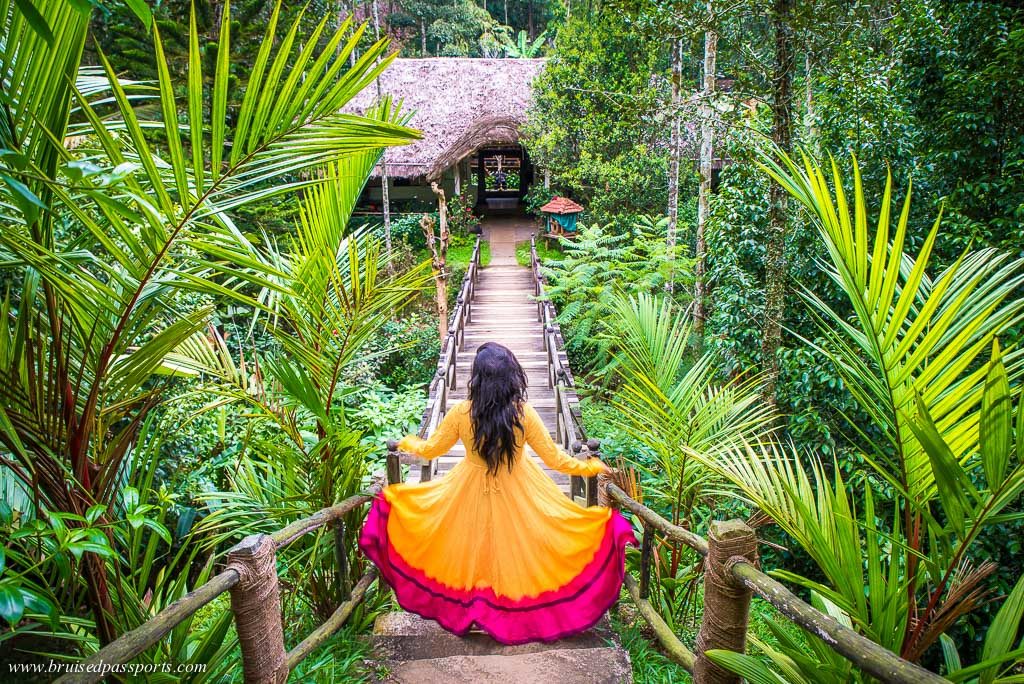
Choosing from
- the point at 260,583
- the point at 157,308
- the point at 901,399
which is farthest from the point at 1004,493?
the point at 157,308

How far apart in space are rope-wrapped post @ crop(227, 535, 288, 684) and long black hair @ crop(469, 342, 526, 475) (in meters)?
1.08

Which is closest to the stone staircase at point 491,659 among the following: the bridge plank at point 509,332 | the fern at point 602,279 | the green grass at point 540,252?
the bridge plank at point 509,332

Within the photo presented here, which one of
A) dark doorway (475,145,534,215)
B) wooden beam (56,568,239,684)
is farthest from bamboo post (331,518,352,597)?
dark doorway (475,145,534,215)

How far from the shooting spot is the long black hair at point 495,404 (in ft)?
8.63

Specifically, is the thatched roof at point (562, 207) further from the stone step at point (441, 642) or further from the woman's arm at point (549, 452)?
the stone step at point (441, 642)

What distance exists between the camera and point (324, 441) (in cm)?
223

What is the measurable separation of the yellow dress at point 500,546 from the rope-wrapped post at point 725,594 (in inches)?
34.8

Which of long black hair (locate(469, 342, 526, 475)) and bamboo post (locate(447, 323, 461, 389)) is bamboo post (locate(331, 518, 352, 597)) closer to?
long black hair (locate(469, 342, 526, 475))

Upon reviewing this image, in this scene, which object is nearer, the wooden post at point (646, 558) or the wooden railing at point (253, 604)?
the wooden railing at point (253, 604)

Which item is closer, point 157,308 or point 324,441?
point 157,308

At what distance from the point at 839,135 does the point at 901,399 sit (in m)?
5.41

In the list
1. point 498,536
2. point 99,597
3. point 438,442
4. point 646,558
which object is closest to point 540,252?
point 438,442

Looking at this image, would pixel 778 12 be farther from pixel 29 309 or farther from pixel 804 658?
pixel 29 309

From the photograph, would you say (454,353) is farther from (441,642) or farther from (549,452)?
(441,642)
